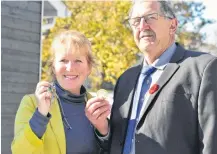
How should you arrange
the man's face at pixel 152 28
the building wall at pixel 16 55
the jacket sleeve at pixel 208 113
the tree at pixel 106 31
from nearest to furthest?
the jacket sleeve at pixel 208 113
the man's face at pixel 152 28
the building wall at pixel 16 55
the tree at pixel 106 31

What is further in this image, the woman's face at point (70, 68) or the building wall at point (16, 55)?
the building wall at point (16, 55)

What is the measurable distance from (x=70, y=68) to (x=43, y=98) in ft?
0.88

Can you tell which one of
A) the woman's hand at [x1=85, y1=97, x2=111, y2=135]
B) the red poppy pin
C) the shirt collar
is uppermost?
the shirt collar

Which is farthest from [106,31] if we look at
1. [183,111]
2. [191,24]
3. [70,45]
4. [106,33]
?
[183,111]

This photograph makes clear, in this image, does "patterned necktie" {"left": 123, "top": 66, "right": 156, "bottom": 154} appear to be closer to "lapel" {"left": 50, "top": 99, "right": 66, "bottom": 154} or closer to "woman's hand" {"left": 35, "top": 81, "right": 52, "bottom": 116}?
"lapel" {"left": 50, "top": 99, "right": 66, "bottom": 154}

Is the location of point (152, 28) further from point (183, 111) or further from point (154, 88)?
Answer: point (183, 111)

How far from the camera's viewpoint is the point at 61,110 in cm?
250

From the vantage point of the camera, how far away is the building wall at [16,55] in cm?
536

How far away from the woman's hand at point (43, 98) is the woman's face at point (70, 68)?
180mm

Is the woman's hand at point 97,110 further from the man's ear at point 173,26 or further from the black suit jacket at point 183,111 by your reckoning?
the man's ear at point 173,26

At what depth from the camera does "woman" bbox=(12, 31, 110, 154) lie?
2.27 metres

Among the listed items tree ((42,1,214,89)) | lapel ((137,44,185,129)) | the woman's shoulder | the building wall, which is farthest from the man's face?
tree ((42,1,214,89))

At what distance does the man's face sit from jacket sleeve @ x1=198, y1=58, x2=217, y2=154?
1.18ft

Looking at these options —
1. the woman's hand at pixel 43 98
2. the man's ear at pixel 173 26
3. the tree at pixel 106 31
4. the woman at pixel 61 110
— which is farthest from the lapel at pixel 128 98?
the tree at pixel 106 31
